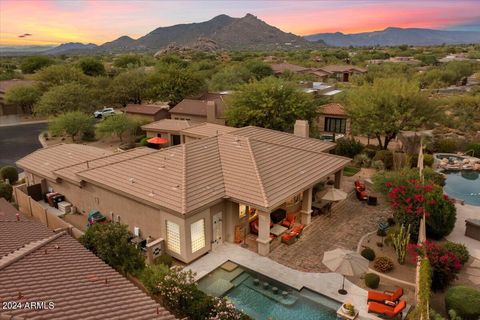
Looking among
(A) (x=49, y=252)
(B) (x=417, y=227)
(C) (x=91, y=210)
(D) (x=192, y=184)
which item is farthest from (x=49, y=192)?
(B) (x=417, y=227)

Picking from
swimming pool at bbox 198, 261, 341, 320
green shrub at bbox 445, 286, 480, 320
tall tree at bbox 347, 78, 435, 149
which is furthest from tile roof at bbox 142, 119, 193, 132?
green shrub at bbox 445, 286, 480, 320

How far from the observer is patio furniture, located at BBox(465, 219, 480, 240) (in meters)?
19.9

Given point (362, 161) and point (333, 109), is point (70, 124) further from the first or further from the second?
point (362, 161)

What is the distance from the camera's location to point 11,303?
27.5ft

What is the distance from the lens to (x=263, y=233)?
18141 mm

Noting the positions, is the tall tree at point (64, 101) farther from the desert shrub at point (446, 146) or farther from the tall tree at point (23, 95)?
the desert shrub at point (446, 146)

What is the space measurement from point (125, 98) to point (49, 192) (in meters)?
35.7

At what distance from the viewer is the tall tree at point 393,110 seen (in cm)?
3344

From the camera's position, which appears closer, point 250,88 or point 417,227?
point 417,227

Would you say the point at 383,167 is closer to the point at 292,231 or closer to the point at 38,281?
the point at 292,231

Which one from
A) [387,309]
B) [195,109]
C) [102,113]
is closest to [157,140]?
[195,109]

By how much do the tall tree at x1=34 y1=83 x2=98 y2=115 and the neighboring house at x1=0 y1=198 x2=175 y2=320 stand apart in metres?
38.8

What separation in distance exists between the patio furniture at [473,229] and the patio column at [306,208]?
28.6ft

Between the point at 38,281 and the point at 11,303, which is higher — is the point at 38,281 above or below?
below
